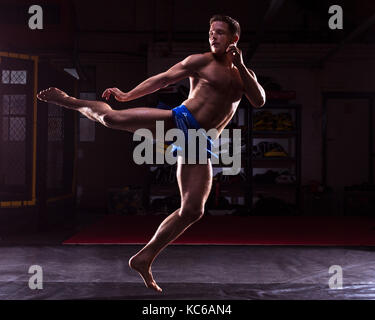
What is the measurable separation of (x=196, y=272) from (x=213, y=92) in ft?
4.91

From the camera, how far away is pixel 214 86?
196 centimetres

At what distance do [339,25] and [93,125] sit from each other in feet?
16.0

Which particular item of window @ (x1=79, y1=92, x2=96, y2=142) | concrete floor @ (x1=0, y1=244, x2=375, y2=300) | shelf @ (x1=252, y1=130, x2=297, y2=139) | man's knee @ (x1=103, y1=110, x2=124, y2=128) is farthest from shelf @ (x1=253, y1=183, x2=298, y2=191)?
A: man's knee @ (x1=103, y1=110, x2=124, y2=128)

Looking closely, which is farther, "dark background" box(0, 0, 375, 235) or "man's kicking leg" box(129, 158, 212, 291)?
"dark background" box(0, 0, 375, 235)

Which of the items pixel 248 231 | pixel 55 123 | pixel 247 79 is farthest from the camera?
pixel 55 123

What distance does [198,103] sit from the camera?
1.98 m

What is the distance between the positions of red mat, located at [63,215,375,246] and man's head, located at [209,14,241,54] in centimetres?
252

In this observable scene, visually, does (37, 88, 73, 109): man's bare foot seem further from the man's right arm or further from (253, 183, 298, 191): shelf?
(253, 183, 298, 191): shelf

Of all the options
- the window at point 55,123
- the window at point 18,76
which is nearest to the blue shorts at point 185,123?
the window at point 55,123

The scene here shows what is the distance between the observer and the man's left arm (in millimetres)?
1841

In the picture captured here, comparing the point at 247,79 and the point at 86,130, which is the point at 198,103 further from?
the point at 86,130

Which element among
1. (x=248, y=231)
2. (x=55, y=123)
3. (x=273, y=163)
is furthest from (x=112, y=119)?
(x=273, y=163)

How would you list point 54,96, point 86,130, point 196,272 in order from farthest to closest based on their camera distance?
point 86,130, point 196,272, point 54,96
